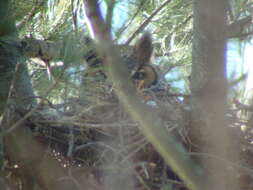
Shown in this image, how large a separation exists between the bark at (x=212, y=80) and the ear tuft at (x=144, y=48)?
110cm

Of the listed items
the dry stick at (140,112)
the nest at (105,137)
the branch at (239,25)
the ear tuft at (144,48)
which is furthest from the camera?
the ear tuft at (144,48)

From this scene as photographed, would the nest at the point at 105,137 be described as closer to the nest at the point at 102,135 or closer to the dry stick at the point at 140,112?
the nest at the point at 102,135

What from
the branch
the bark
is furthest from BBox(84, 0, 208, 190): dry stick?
the branch

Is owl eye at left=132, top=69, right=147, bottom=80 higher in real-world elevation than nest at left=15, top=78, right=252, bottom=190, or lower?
higher

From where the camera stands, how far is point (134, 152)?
79.1 inches

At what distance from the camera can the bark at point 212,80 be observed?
4.55ft

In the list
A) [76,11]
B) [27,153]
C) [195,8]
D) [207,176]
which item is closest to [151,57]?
[76,11]

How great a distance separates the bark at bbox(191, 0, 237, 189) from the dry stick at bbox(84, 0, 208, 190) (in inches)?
4.4

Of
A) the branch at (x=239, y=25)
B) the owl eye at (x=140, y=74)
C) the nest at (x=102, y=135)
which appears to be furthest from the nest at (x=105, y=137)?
the owl eye at (x=140, y=74)

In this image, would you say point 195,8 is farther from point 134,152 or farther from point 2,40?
point 2,40

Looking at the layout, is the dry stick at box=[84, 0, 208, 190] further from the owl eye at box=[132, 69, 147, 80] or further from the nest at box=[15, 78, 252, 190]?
the owl eye at box=[132, 69, 147, 80]

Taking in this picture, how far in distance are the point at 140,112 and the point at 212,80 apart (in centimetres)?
32

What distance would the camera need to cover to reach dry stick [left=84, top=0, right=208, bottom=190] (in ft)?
3.73

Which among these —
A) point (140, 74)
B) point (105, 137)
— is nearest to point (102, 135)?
point (105, 137)
